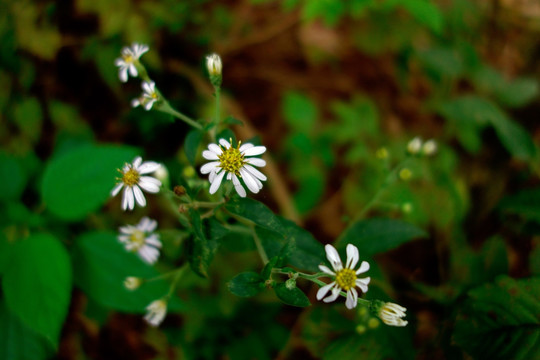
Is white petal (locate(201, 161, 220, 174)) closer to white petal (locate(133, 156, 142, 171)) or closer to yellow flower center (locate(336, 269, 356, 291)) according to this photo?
white petal (locate(133, 156, 142, 171))

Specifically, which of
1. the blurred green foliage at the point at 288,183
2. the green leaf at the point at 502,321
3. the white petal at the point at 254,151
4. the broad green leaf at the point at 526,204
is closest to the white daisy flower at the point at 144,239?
the blurred green foliage at the point at 288,183

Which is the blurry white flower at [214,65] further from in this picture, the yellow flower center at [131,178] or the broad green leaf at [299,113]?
the broad green leaf at [299,113]

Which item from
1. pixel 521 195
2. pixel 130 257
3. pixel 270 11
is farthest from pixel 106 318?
pixel 270 11

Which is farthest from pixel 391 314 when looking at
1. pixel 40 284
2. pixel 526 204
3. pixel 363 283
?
pixel 40 284

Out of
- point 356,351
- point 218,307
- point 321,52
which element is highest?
point 321,52

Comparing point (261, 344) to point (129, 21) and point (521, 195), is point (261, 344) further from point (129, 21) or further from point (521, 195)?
point (129, 21)
